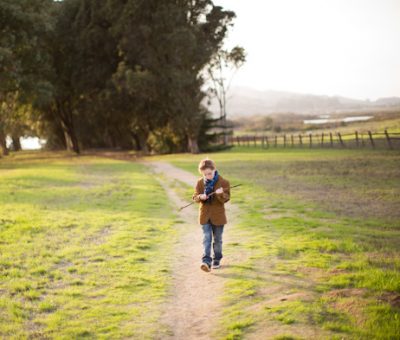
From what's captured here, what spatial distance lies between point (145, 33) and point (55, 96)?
1388 centimetres

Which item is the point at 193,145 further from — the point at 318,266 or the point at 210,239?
the point at 318,266

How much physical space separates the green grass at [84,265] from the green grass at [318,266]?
137cm

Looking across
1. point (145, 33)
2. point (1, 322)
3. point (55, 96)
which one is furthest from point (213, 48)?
point (1, 322)

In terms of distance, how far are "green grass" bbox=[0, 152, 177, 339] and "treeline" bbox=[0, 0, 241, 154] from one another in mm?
25656

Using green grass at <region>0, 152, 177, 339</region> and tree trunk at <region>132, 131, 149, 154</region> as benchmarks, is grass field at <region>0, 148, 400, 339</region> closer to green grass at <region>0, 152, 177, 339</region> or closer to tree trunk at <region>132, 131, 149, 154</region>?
green grass at <region>0, 152, 177, 339</region>

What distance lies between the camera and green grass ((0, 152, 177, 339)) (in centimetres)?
634

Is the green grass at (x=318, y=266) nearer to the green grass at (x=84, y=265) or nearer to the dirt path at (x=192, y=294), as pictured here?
the dirt path at (x=192, y=294)

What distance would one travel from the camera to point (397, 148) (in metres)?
36.2

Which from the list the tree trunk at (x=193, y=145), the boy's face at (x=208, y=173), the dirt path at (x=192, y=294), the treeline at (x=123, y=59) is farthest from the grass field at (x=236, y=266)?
the tree trunk at (x=193, y=145)

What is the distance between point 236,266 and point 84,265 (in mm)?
2996

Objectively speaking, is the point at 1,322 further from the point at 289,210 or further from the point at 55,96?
the point at 55,96

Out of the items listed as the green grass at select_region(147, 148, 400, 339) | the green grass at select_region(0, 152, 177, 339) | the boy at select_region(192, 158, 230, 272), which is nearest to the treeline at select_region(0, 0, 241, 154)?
the green grass at select_region(0, 152, 177, 339)

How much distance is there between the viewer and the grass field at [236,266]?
19.7 feet

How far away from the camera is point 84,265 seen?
29.8 ft
